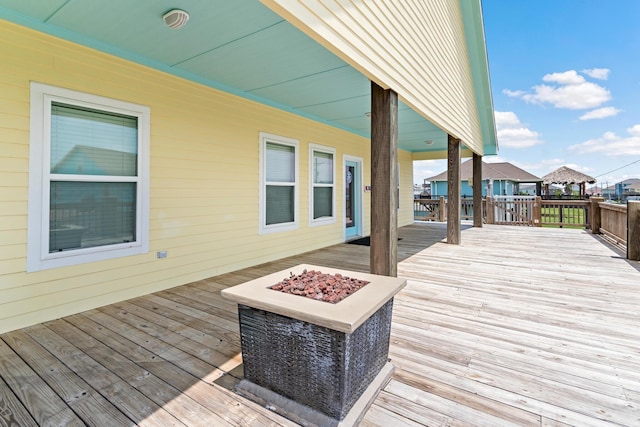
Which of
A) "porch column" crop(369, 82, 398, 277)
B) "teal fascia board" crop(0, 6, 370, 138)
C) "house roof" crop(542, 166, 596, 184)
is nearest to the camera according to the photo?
"teal fascia board" crop(0, 6, 370, 138)

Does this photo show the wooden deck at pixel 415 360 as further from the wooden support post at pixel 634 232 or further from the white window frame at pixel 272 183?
the wooden support post at pixel 634 232

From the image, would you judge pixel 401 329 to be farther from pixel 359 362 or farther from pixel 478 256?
pixel 478 256

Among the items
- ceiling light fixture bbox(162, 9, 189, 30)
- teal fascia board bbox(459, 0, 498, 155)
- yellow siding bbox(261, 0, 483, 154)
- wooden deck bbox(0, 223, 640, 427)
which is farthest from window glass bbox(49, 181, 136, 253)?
teal fascia board bbox(459, 0, 498, 155)

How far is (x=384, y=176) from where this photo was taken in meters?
3.27

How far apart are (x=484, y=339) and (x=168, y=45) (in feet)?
13.2

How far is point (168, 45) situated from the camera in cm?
313

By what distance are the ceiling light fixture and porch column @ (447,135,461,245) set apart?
221 inches

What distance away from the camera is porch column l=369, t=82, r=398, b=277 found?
3266mm

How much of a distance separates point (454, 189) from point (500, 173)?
2222 centimetres

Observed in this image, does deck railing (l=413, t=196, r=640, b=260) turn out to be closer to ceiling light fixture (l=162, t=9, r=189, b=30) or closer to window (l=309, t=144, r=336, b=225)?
window (l=309, t=144, r=336, b=225)

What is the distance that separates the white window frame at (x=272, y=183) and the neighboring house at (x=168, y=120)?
39mm

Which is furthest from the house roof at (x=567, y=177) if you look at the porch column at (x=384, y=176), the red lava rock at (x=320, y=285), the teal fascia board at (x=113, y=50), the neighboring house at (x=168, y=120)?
the red lava rock at (x=320, y=285)

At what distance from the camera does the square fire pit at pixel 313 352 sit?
1.45 metres

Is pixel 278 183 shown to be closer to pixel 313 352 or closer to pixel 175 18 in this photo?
pixel 175 18
